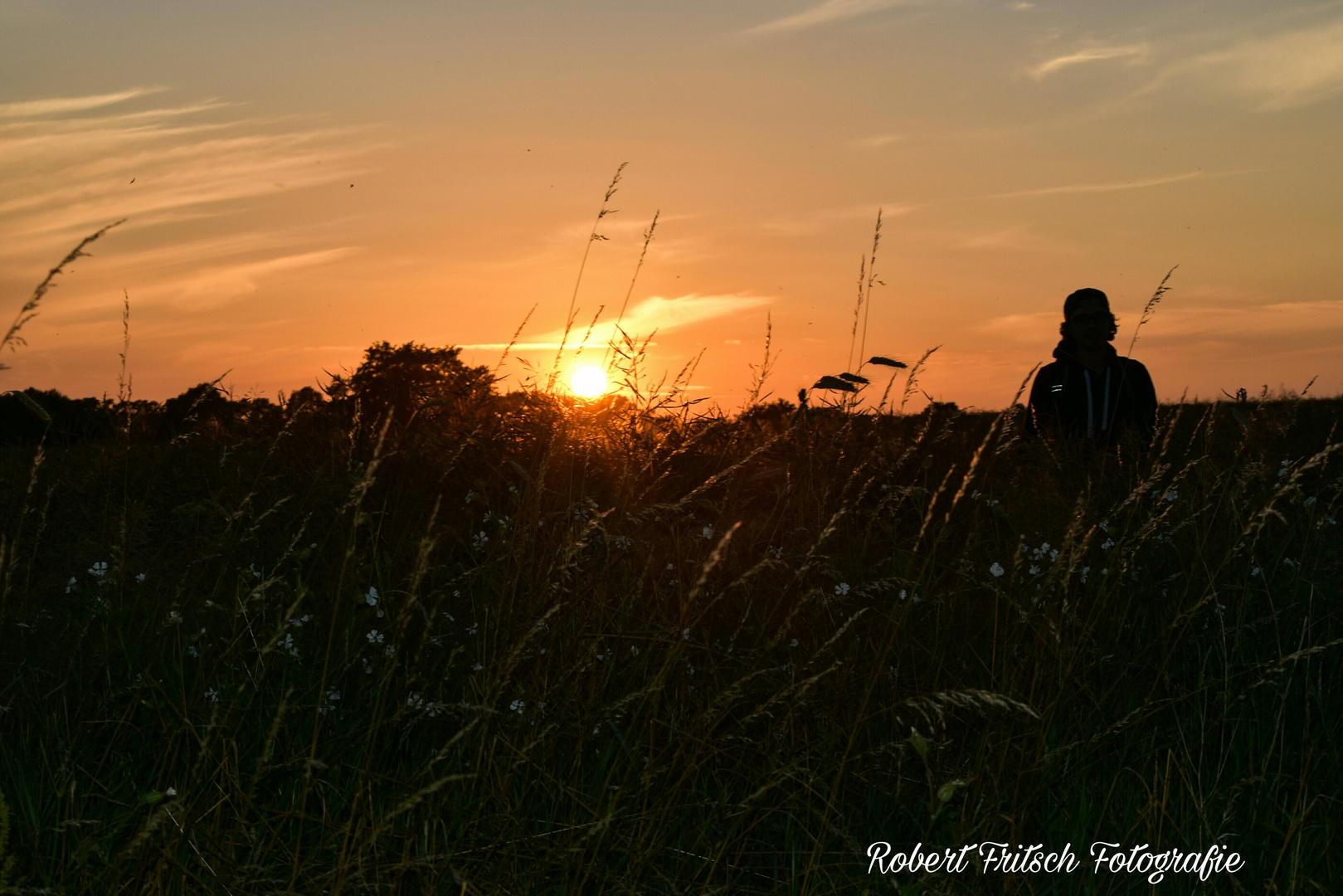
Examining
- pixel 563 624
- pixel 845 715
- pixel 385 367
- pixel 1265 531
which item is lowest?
pixel 845 715

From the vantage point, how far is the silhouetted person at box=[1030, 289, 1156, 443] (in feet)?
20.0

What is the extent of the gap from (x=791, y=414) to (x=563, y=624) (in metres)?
3.18

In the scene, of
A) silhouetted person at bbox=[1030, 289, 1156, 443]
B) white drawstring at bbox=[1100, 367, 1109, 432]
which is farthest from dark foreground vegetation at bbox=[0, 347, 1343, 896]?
silhouetted person at bbox=[1030, 289, 1156, 443]

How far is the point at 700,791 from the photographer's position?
2564mm

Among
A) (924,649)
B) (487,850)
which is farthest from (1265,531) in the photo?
(487,850)

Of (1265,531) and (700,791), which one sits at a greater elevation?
(1265,531)

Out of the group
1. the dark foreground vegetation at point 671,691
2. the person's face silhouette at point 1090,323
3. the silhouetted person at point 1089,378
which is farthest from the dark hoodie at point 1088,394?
the dark foreground vegetation at point 671,691

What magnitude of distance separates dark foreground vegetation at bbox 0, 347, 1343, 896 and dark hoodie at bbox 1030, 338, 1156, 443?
146 cm

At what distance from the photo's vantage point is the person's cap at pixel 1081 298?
6.14 metres

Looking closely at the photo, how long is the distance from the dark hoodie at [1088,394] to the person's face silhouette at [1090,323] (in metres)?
0.12

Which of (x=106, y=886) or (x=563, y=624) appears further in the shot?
(x=563, y=624)

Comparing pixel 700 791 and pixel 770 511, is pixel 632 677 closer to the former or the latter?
pixel 700 791

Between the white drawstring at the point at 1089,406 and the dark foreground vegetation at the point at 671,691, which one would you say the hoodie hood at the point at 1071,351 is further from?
the dark foreground vegetation at the point at 671,691

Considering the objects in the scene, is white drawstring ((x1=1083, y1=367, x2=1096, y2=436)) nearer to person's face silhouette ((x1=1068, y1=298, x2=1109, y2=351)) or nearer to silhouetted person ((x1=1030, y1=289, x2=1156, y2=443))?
silhouetted person ((x1=1030, y1=289, x2=1156, y2=443))
